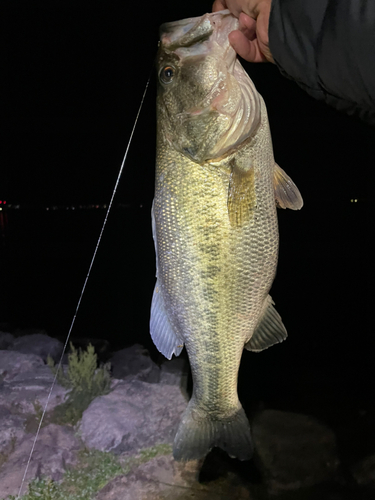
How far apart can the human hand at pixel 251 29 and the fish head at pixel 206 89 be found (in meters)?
0.06

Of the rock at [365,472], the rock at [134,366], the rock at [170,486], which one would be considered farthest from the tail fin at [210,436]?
the rock at [134,366]

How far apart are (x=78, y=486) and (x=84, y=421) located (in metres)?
0.65

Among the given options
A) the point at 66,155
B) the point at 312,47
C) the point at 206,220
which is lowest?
the point at 66,155

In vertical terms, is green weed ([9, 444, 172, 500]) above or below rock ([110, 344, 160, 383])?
above

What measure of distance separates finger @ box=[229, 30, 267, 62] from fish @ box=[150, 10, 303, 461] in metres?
0.06

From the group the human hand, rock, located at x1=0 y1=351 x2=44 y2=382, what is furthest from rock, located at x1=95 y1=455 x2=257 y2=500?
the human hand

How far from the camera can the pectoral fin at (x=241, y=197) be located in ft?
5.11

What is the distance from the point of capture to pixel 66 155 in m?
37.7

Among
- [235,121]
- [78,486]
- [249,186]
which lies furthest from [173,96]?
[78,486]

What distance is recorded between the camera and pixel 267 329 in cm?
177

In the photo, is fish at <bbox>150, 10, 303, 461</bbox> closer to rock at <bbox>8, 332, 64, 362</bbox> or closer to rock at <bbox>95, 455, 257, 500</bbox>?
rock at <bbox>95, 455, 257, 500</bbox>

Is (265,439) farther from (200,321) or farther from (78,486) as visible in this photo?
(200,321)

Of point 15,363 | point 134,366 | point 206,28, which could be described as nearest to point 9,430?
point 15,363

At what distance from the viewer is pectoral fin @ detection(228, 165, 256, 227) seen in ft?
5.11
